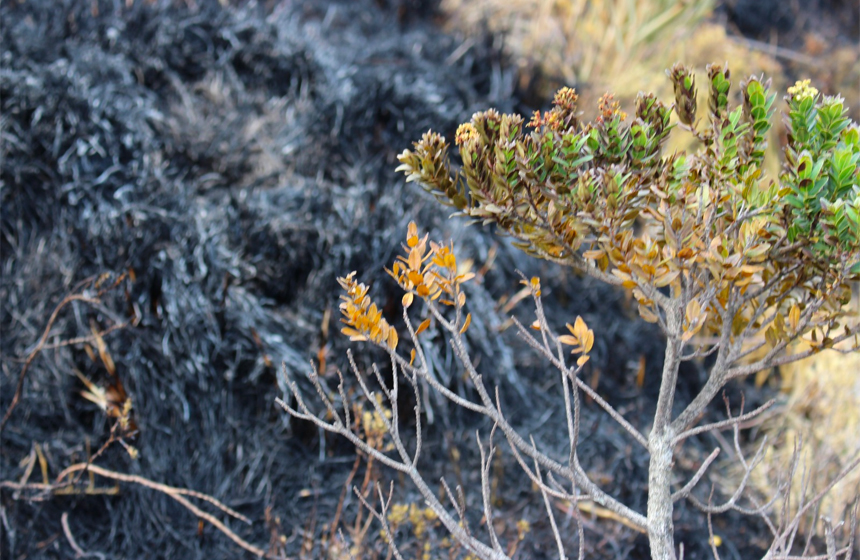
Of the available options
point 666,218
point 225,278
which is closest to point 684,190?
point 666,218

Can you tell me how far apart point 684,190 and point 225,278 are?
1759 mm

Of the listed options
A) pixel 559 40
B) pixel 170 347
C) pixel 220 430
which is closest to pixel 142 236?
pixel 170 347

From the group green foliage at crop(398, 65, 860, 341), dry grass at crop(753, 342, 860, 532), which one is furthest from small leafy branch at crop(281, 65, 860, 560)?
dry grass at crop(753, 342, 860, 532)

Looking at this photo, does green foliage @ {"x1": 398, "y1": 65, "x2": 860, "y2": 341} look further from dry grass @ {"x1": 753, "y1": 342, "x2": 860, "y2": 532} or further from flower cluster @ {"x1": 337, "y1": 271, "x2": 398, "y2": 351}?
dry grass @ {"x1": 753, "y1": 342, "x2": 860, "y2": 532}

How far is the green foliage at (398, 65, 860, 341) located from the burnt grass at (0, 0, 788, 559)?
1.25 meters

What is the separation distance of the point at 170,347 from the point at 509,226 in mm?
1543

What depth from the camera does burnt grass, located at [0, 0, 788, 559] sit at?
2.37 metres

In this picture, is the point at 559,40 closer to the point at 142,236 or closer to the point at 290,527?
the point at 142,236

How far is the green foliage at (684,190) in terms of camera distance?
1.28 meters

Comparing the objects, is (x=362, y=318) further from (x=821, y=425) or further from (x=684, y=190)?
(x=821, y=425)

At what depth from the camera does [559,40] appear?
4.33 metres

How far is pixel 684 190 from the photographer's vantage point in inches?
55.3

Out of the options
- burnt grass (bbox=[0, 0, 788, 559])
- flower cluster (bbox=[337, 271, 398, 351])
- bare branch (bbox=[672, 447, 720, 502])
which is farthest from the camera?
burnt grass (bbox=[0, 0, 788, 559])

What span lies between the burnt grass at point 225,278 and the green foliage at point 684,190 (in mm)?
1254
